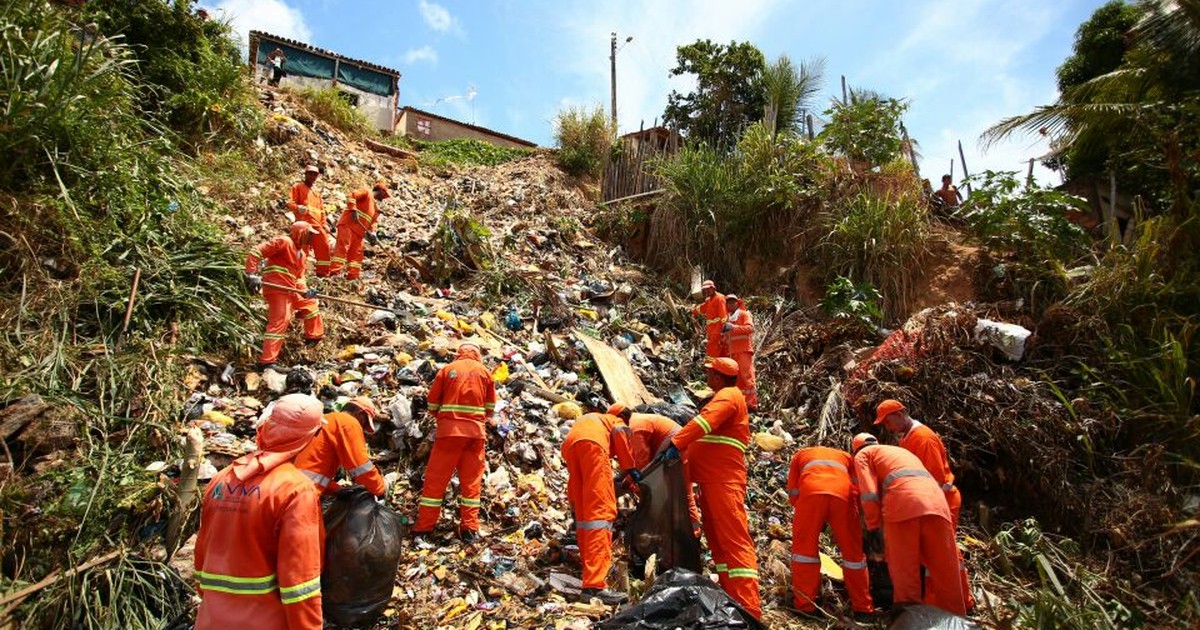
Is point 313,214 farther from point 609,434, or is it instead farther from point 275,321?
point 609,434

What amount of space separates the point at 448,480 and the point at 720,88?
46.3 feet

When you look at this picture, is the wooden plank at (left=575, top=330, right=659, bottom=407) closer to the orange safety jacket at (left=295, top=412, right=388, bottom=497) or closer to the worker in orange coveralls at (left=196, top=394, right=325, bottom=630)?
the orange safety jacket at (left=295, top=412, right=388, bottom=497)

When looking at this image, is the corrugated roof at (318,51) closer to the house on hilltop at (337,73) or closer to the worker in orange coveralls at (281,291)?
the house on hilltop at (337,73)

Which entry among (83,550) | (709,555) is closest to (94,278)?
(83,550)

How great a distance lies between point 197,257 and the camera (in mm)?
5184

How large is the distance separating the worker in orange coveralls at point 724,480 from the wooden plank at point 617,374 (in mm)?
2230

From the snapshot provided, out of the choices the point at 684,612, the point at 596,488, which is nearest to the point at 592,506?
the point at 596,488

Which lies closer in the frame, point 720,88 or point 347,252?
point 347,252

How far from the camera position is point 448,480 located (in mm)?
3859

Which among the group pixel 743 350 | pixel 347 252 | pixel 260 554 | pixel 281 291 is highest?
pixel 347 252

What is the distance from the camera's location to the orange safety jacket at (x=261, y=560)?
2.08 metres

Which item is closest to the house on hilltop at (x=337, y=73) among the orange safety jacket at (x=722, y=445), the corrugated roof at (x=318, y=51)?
the corrugated roof at (x=318, y=51)

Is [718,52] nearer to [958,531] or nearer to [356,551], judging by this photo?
[958,531]

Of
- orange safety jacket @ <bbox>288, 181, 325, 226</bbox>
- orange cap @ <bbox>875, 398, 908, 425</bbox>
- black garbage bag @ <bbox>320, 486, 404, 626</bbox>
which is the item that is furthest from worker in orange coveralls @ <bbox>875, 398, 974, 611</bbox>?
orange safety jacket @ <bbox>288, 181, 325, 226</bbox>
